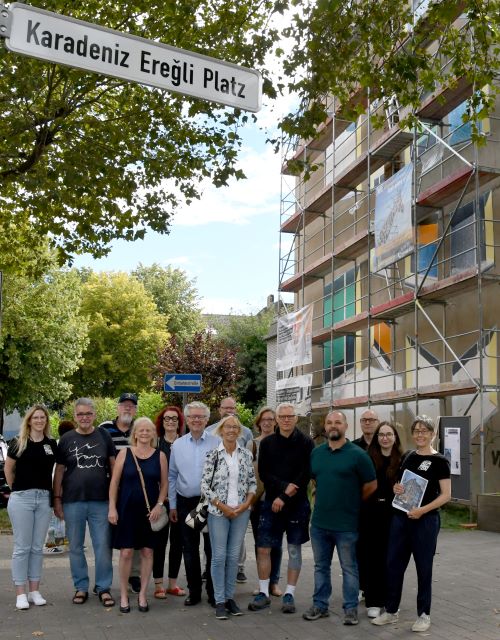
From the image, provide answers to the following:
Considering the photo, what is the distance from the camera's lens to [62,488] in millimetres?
7660

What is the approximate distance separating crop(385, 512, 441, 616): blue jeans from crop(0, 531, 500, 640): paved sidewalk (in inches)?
10.2

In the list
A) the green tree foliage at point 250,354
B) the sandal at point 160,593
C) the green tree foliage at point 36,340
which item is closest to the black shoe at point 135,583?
the sandal at point 160,593

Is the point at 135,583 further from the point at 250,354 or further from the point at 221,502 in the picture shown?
the point at 250,354

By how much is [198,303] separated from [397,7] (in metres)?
54.1

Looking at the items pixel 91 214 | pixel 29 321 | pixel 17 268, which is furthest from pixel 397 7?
pixel 29 321

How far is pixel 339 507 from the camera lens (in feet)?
22.7

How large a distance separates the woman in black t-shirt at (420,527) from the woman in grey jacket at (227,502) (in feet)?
4.38

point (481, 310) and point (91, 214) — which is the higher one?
point (91, 214)

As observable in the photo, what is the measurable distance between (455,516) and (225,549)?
8.63 metres

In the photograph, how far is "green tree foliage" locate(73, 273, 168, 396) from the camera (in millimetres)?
52594

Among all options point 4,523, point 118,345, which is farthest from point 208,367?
point 118,345

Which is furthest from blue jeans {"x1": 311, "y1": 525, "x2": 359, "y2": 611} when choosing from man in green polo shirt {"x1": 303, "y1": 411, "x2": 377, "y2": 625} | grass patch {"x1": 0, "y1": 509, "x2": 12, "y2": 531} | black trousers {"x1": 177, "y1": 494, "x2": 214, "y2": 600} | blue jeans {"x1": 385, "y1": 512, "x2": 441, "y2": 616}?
grass patch {"x1": 0, "y1": 509, "x2": 12, "y2": 531}

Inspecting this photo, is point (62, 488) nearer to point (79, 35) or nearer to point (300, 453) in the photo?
point (300, 453)

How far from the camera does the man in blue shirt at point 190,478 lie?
24.6 feet
